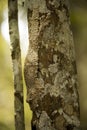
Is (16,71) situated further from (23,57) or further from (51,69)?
(23,57)

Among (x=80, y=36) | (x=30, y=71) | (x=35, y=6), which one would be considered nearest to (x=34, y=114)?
(x=30, y=71)

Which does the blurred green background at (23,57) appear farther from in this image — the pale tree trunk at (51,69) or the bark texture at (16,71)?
the pale tree trunk at (51,69)

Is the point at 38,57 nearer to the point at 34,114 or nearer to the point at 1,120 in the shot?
the point at 34,114

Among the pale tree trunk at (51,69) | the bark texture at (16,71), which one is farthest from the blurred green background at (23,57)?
the pale tree trunk at (51,69)

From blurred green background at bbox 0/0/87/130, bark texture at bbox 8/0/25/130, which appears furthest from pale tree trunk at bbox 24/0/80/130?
blurred green background at bbox 0/0/87/130

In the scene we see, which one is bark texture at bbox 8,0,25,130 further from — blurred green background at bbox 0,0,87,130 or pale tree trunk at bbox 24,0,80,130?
blurred green background at bbox 0,0,87,130

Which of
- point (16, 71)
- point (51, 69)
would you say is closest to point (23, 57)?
point (16, 71)

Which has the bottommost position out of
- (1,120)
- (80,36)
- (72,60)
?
(1,120)
